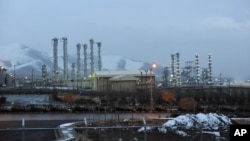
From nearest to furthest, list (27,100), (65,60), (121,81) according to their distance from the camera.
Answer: (27,100) → (121,81) → (65,60)

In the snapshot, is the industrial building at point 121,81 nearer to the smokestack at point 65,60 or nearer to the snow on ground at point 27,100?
the smokestack at point 65,60

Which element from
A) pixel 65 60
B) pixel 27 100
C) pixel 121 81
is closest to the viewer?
pixel 27 100

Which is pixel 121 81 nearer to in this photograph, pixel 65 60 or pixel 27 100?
pixel 65 60

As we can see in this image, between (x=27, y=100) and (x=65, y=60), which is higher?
(x=65, y=60)

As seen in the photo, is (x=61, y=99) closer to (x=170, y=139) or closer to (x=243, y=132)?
(x=170, y=139)

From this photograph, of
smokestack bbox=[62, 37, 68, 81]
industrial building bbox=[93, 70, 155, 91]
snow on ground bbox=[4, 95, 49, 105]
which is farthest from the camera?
smokestack bbox=[62, 37, 68, 81]

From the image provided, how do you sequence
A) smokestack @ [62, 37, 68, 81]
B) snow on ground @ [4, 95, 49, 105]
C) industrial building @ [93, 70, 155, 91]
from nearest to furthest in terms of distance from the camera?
snow on ground @ [4, 95, 49, 105] → industrial building @ [93, 70, 155, 91] → smokestack @ [62, 37, 68, 81]

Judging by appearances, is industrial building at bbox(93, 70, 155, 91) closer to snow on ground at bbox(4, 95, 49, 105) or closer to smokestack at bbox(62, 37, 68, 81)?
smokestack at bbox(62, 37, 68, 81)

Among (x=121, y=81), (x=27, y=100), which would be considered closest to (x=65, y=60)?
(x=121, y=81)

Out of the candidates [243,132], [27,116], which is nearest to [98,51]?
[27,116]

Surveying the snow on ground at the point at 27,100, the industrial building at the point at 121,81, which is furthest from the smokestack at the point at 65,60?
the snow on ground at the point at 27,100

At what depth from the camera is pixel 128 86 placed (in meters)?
135

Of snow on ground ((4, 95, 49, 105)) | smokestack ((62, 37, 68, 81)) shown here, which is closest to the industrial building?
smokestack ((62, 37, 68, 81))

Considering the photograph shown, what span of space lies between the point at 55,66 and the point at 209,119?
437 feet
